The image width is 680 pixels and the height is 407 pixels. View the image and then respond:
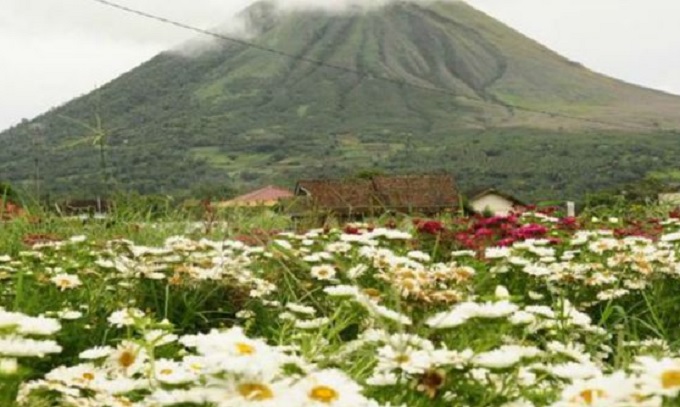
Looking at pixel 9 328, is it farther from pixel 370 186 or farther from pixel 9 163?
pixel 9 163

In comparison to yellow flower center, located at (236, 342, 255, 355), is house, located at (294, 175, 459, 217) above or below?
below

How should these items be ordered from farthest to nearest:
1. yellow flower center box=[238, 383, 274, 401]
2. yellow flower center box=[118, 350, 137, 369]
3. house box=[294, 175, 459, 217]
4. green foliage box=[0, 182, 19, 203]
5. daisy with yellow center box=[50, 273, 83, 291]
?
house box=[294, 175, 459, 217] < green foliage box=[0, 182, 19, 203] < daisy with yellow center box=[50, 273, 83, 291] < yellow flower center box=[118, 350, 137, 369] < yellow flower center box=[238, 383, 274, 401]

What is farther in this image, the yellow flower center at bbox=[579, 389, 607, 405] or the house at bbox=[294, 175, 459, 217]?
the house at bbox=[294, 175, 459, 217]

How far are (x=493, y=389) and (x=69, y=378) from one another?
100cm

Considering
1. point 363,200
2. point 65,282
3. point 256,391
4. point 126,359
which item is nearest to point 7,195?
point 363,200

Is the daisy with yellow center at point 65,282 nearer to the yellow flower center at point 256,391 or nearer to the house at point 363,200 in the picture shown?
the yellow flower center at point 256,391

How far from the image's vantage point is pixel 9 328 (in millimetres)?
1839

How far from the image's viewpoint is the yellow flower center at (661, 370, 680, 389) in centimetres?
152

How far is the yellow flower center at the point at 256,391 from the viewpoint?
145 centimetres

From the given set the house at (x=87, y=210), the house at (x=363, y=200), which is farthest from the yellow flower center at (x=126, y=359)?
the house at (x=87, y=210)

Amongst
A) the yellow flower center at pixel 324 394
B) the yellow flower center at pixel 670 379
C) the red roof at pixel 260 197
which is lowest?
the red roof at pixel 260 197

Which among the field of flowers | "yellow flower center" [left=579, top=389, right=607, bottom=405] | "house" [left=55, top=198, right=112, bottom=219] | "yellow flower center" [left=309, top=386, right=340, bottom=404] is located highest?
"yellow flower center" [left=309, top=386, right=340, bottom=404]

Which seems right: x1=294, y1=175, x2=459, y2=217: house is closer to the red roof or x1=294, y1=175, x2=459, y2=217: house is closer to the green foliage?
the red roof

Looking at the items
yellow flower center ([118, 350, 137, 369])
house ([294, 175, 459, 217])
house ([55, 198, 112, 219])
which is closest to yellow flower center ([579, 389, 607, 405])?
yellow flower center ([118, 350, 137, 369])
